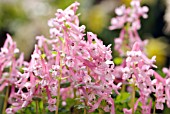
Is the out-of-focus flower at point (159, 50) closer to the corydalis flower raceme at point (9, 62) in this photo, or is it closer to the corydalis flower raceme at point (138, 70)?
the corydalis flower raceme at point (9, 62)

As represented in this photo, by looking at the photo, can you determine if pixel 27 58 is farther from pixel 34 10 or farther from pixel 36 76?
pixel 36 76

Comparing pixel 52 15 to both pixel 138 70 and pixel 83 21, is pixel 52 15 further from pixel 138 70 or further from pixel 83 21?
pixel 138 70

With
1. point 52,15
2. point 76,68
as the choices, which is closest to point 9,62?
point 76,68

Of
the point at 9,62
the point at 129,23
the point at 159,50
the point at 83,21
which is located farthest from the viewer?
the point at 83,21

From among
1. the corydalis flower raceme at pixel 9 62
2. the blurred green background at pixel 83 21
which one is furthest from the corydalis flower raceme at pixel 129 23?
the blurred green background at pixel 83 21

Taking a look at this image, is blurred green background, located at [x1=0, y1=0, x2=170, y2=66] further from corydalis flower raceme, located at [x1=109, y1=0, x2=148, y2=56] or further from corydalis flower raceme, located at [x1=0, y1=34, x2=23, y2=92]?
corydalis flower raceme, located at [x1=0, y1=34, x2=23, y2=92]

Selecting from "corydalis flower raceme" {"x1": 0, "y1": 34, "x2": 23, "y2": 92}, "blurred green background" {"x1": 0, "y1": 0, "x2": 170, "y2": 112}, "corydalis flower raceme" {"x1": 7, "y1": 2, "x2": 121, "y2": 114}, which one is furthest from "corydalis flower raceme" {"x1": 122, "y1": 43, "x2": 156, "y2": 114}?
"blurred green background" {"x1": 0, "y1": 0, "x2": 170, "y2": 112}

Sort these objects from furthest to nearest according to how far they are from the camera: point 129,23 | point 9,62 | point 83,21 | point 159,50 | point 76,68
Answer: point 83,21
point 159,50
point 129,23
point 9,62
point 76,68
